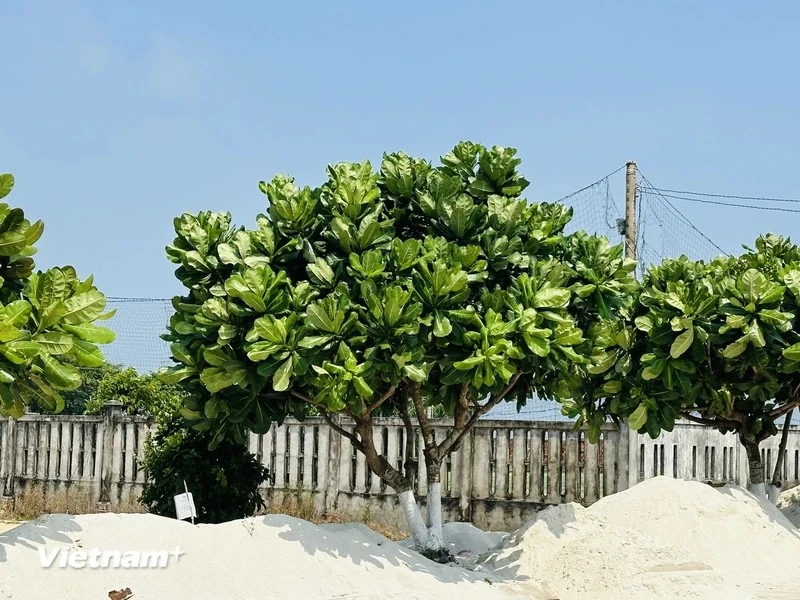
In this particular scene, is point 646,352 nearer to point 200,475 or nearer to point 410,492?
point 410,492

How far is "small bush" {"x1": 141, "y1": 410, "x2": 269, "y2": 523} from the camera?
12914mm

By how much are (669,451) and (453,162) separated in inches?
284

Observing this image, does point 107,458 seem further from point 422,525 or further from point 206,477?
point 422,525

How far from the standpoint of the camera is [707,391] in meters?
13.6

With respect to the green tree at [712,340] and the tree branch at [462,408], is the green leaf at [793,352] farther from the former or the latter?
the tree branch at [462,408]

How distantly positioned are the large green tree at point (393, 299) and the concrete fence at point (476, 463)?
3.77 metres

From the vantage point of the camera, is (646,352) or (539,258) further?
(646,352)

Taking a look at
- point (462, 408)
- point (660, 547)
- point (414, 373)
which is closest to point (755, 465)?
point (660, 547)

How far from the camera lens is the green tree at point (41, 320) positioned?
27.3ft

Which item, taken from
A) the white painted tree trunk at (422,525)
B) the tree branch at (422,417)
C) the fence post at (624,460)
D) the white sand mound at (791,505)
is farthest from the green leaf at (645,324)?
the white sand mound at (791,505)

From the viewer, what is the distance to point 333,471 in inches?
685

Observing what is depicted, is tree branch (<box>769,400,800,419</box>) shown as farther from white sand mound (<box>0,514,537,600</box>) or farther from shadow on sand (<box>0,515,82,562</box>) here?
shadow on sand (<box>0,515,82,562</box>)

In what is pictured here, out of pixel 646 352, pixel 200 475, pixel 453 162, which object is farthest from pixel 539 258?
pixel 200 475

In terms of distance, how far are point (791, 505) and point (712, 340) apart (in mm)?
5107
